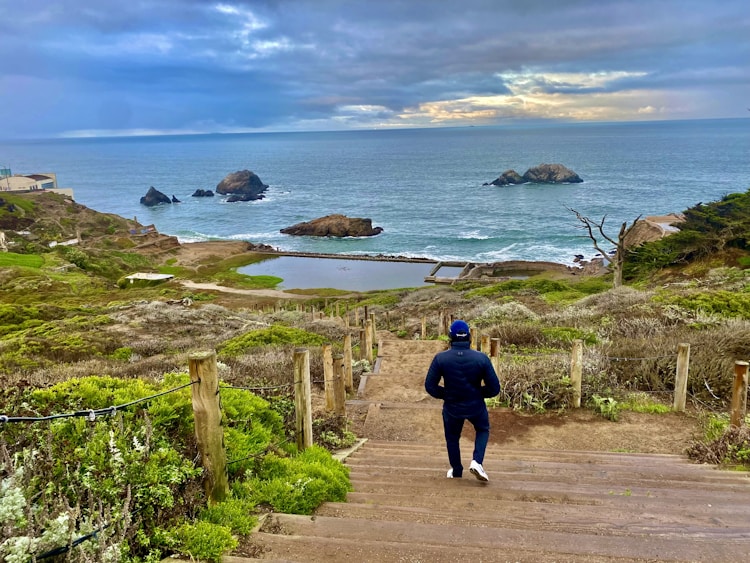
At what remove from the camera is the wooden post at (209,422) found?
4.00 meters

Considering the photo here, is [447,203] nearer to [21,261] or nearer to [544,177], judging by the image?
[544,177]

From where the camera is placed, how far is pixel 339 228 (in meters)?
78.1

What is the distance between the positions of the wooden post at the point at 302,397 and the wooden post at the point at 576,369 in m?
5.11

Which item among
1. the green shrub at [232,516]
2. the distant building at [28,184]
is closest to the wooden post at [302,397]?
the green shrub at [232,516]

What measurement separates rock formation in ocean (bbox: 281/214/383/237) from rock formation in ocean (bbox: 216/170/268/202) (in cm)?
4823

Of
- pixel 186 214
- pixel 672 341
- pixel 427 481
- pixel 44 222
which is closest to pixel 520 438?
pixel 427 481

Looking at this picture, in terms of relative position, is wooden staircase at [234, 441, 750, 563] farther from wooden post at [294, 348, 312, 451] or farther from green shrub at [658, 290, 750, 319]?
green shrub at [658, 290, 750, 319]

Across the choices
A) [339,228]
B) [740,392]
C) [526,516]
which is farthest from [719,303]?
[339,228]

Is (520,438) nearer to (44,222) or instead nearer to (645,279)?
(645,279)

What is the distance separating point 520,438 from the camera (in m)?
8.20

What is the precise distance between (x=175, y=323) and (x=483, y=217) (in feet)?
230

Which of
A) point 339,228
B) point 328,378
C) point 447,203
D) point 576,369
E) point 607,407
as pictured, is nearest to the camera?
point 328,378

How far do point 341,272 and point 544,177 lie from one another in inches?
3265

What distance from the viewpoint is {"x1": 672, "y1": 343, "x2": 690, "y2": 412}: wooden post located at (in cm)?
850
